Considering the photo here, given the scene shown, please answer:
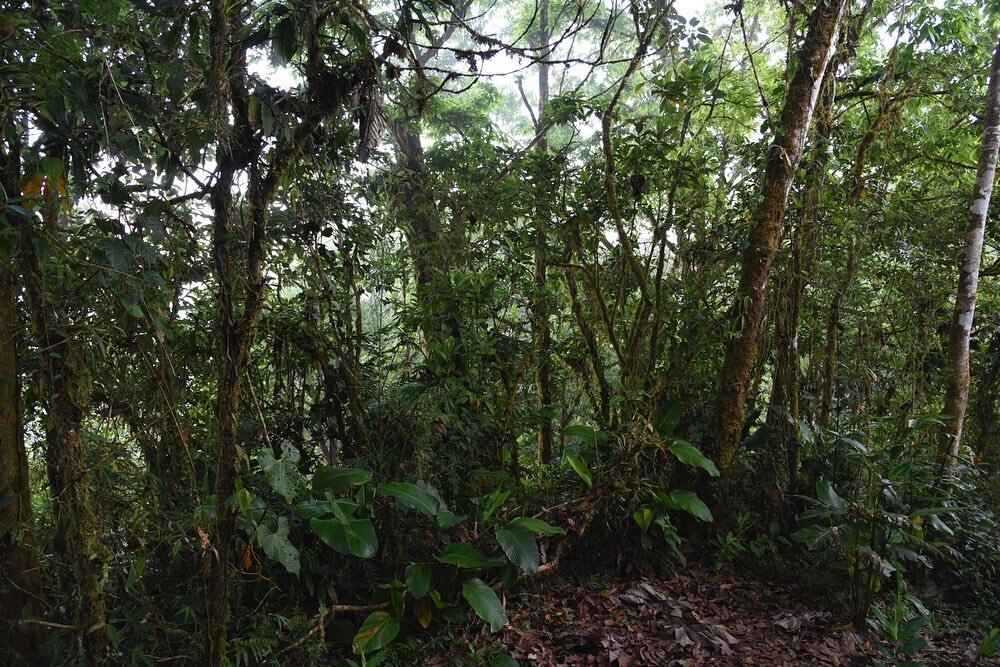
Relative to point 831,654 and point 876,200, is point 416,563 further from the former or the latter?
point 876,200

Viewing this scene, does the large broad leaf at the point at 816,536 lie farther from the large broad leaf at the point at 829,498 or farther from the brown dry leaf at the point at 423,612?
the brown dry leaf at the point at 423,612

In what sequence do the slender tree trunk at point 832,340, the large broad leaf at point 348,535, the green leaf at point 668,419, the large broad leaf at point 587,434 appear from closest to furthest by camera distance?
the large broad leaf at point 348,535
the large broad leaf at point 587,434
the green leaf at point 668,419
the slender tree trunk at point 832,340

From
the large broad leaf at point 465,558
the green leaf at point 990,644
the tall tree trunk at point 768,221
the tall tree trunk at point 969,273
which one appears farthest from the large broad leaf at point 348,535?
the tall tree trunk at point 969,273

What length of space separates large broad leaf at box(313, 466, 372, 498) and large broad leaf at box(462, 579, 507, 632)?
702 mm

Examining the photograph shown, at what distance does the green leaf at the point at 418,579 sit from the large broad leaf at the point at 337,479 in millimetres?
473

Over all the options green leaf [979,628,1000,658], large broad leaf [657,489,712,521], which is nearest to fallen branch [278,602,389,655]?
large broad leaf [657,489,712,521]

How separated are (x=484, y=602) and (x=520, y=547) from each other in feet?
1.00

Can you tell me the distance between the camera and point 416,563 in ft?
9.84

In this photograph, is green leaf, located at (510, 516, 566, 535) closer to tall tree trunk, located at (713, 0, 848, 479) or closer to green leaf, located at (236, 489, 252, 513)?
tall tree trunk, located at (713, 0, 848, 479)

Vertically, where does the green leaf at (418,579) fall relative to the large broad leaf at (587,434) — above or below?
below

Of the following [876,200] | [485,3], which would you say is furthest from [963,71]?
[485,3]

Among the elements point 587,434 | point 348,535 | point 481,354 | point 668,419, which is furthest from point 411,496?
point 668,419

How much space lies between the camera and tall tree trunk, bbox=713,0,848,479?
3.55 meters

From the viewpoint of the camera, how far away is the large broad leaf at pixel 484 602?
282cm
